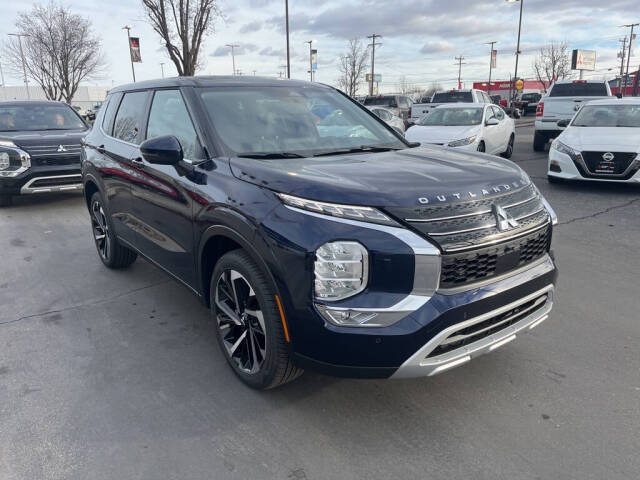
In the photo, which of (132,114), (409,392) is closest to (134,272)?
(132,114)

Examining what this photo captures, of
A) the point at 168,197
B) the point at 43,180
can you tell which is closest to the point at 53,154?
the point at 43,180

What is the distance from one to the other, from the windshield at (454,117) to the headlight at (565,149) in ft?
9.94

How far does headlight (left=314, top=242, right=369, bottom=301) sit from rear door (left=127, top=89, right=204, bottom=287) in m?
1.24

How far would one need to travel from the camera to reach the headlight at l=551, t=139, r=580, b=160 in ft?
28.1

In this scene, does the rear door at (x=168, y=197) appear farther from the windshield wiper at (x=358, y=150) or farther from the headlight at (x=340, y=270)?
the headlight at (x=340, y=270)

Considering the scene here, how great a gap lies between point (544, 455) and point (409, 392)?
0.79 meters

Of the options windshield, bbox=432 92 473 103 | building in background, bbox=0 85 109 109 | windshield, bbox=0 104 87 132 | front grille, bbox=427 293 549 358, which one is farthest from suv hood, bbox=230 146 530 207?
building in background, bbox=0 85 109 109

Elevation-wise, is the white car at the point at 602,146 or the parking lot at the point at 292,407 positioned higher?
the white car at the point at 602,146

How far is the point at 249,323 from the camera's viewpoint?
2891 millimetres

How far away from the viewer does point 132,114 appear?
4344mm

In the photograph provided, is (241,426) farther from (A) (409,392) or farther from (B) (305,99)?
(B) (305,99)

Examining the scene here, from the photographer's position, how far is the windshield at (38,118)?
9.10m

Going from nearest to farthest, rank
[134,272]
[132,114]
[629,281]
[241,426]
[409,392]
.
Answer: [241,426]
[409,392]
[132,114]
[629,281]
[134,272]

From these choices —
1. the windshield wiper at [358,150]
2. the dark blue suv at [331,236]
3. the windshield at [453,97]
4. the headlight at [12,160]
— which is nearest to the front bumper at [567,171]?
the dark blue suv at [331,236]
